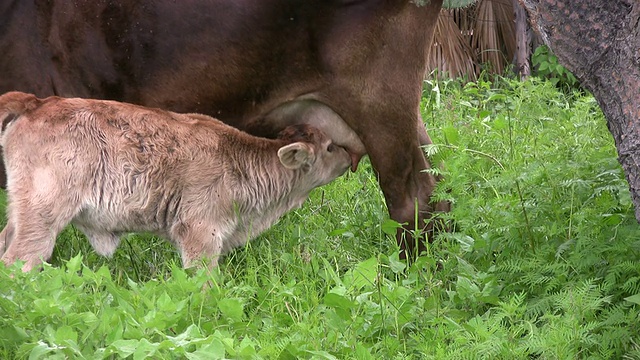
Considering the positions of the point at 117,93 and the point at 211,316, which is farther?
the point at 117,93

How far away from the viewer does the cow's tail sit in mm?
5543

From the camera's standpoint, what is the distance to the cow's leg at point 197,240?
18.5 feet

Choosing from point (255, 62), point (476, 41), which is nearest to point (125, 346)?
point (255, 62)

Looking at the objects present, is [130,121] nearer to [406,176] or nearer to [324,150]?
[324,150]

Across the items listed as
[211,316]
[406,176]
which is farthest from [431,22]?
[211,316]

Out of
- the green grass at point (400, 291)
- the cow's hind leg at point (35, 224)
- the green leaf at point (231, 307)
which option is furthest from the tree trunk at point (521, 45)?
the green leaf at point (231, 307)

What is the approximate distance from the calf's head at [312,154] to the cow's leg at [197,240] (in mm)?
597

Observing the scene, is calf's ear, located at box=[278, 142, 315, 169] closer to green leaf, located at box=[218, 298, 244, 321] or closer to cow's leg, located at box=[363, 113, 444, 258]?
cow's leg, located at box=[363, 113, 444, 258]

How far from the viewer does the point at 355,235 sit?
647 centimetres

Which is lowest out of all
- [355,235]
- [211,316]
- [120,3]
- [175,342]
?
[355,235]

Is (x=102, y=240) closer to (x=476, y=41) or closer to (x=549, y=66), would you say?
(x=549, y=66)

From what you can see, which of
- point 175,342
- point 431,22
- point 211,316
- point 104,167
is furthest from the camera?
point 431,22

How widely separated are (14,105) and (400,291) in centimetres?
221

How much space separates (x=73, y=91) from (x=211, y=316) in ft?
7.12
